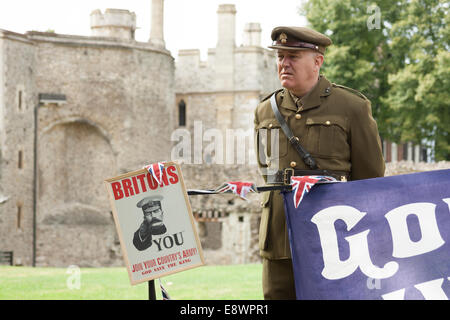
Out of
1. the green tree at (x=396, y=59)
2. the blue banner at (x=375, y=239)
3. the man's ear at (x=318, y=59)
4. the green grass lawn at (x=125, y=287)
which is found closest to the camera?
the blue banner at (x=375, y=239)

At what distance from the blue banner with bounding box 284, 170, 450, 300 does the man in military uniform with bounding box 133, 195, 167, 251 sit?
816 millimetres

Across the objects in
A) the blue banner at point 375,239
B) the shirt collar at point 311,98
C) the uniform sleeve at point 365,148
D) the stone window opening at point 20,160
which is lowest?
the stone window opening at point 20,160

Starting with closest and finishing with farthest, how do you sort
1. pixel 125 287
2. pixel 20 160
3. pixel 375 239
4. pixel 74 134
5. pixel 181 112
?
pixel 375 239 → pixel 125 287 → pixel 20 160 → pixel 74 134 → pixel 181 112

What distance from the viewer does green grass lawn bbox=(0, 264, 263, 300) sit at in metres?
12.9

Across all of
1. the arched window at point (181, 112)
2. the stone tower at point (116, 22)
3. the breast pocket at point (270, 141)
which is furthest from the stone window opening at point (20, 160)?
the breast pocket at point (270, 141)

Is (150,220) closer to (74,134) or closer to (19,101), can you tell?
(19,101)

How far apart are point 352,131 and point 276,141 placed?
0.50 metres

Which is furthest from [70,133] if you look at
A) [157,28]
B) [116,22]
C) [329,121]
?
[329,121]

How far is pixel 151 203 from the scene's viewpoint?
506 cm

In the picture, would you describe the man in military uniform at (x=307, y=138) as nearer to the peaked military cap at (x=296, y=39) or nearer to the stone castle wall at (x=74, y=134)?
the peaked military cap at (x=296, y=39)

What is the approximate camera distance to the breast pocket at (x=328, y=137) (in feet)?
17.3

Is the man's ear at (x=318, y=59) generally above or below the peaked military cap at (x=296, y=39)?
below

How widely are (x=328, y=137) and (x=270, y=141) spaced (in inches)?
16.5
